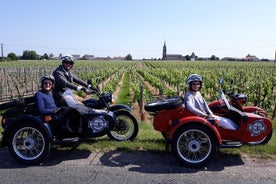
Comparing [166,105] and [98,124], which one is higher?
[166,105]

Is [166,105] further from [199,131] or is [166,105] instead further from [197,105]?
[199,131]

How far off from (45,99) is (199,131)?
2.65 meters

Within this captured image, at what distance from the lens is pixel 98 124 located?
4871 mm

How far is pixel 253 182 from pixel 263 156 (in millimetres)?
1141

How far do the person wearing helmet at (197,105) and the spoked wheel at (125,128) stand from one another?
4.69ft

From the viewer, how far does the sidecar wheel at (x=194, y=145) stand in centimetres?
416

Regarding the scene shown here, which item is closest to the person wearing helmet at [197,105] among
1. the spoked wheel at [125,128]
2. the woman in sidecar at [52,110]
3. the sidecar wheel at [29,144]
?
the spoked wheel at [125,128]

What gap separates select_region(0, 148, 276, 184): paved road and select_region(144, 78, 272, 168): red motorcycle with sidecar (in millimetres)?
239

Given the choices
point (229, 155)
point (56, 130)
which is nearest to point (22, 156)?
point (56, 130)

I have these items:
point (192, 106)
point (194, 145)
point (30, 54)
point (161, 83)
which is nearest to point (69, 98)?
point (192, 106)

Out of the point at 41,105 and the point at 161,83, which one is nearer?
the point at 41,105

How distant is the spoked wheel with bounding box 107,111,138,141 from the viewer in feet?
17.9

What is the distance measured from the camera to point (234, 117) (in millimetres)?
4695

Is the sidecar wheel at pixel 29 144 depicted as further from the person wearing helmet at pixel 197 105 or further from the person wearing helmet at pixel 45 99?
the person wearing helmet at pixel 197 105
